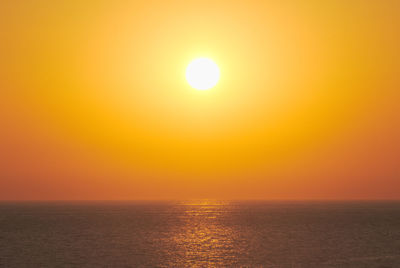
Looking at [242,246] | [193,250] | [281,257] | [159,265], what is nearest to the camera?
[159,265]

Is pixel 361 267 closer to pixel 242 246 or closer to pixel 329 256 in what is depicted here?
pixel 329 256

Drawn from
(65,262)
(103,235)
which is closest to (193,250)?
(65,262)

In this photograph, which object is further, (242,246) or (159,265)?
(242,246)

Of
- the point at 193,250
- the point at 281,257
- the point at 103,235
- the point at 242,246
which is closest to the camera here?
the point at 281,257

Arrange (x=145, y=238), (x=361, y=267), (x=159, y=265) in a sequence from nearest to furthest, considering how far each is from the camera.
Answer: (x=361, y=267) < (x=159, y=265) < (x=145, y=238)

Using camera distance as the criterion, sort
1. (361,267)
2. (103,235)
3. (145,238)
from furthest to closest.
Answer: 1. (103,235)
2. (145,238)
3. (361,267)

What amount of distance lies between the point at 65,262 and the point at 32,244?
2385 cm

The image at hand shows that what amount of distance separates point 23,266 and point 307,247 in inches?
1667

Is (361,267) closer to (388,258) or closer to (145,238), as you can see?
(388,258)

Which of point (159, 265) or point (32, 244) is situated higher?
point (32, 244)

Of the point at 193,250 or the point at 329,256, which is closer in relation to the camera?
the point at 329,256

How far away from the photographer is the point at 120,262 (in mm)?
59781

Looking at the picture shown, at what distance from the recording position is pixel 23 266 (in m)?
56.2

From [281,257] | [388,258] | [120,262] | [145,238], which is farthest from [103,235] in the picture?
[388,258]
